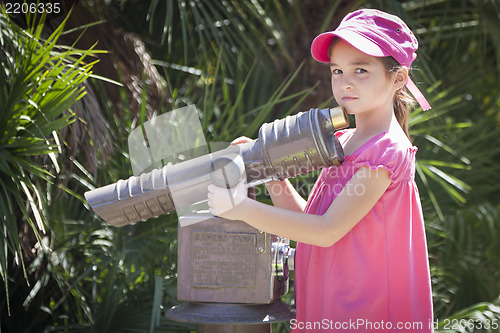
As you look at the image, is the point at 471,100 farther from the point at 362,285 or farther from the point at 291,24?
the point at 362,285

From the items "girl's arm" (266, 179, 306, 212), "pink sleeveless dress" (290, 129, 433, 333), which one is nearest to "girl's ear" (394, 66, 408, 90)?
"pink sleeveless dress" (290, 129, 433, 333)

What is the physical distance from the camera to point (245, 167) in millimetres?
1576

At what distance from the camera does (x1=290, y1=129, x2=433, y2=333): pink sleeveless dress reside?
1612 mm

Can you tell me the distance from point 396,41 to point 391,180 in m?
0.39

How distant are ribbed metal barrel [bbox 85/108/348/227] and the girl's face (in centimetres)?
13

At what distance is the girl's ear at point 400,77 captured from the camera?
1.69 m

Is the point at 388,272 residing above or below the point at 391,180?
below

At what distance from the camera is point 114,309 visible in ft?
8.73

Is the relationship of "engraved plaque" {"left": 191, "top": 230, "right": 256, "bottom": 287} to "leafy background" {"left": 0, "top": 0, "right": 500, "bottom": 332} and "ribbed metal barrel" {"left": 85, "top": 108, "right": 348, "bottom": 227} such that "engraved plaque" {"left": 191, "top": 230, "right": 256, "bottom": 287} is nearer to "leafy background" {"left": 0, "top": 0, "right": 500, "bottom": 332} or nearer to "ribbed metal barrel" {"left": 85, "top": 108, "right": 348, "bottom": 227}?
"ribbed metal barrel" {"left": 85, "top": 108, "right": 348, "bottom": 227}

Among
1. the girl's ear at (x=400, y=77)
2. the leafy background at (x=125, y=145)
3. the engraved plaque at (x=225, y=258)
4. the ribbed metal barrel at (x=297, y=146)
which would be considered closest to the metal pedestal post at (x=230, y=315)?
the engraved plaque at (x=225, y=258)

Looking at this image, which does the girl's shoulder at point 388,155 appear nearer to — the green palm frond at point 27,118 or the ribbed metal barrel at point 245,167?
the ribbed metal barrel at point 245,167

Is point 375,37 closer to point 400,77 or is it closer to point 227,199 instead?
point 400,77

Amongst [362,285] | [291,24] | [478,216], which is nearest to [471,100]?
[478,216]

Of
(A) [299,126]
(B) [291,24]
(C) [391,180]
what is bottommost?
(C) [391,180]
